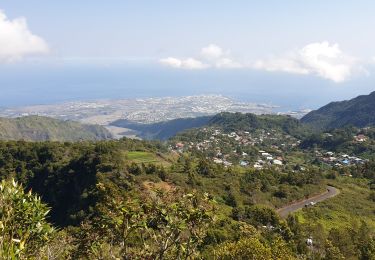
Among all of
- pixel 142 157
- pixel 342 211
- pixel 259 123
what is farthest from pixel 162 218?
pixel 259 123

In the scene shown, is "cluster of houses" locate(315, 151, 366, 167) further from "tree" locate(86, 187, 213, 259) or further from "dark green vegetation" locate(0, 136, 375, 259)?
"tree" locate(86, 187, 213, 259)

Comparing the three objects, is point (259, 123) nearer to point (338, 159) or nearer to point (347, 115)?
point (347, 115)

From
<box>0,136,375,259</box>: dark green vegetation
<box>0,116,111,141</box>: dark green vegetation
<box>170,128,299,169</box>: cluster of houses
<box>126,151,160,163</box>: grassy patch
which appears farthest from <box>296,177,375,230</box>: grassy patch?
<box>0,116,111,141</box>: dark green vegetation

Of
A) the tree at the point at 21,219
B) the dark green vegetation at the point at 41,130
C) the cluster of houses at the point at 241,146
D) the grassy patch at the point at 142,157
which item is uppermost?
the tree at the point at 21,219

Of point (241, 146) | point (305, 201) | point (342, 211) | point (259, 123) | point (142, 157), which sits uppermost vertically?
point (142, 157)

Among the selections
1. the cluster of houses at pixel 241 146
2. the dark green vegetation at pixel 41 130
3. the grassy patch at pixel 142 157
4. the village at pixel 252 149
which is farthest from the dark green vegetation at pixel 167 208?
the dark green vegetation at pixel 41 130

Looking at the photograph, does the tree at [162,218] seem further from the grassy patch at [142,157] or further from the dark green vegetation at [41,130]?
the dark green vegetation at [41,130]

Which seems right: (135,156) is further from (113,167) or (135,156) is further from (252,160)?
(252,160)
